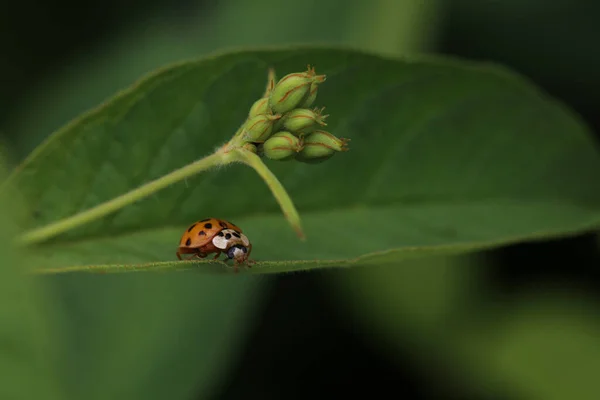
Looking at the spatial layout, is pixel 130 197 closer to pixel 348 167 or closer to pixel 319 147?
pixel 319 147

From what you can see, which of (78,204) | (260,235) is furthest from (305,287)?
(78,204)

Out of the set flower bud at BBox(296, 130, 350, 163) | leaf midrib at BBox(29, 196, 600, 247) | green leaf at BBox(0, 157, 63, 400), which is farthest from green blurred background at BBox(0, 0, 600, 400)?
green leaf at BBox(0, 157, 63, 400)

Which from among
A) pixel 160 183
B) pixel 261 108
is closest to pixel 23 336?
pixel 160 183

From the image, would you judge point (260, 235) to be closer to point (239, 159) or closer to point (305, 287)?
point (239, 159)

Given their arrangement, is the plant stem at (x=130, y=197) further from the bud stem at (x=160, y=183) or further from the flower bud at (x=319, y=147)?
the flower bud at (x=319, y=147)

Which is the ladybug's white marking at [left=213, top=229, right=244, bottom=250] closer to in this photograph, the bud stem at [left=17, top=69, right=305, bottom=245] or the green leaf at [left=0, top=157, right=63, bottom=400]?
the bud stem at [left=17, top=69, right=305, bottom=245]

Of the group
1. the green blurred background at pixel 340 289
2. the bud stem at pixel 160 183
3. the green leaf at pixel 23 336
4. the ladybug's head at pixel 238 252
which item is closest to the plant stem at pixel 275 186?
the bud stem at pixel 160 183
